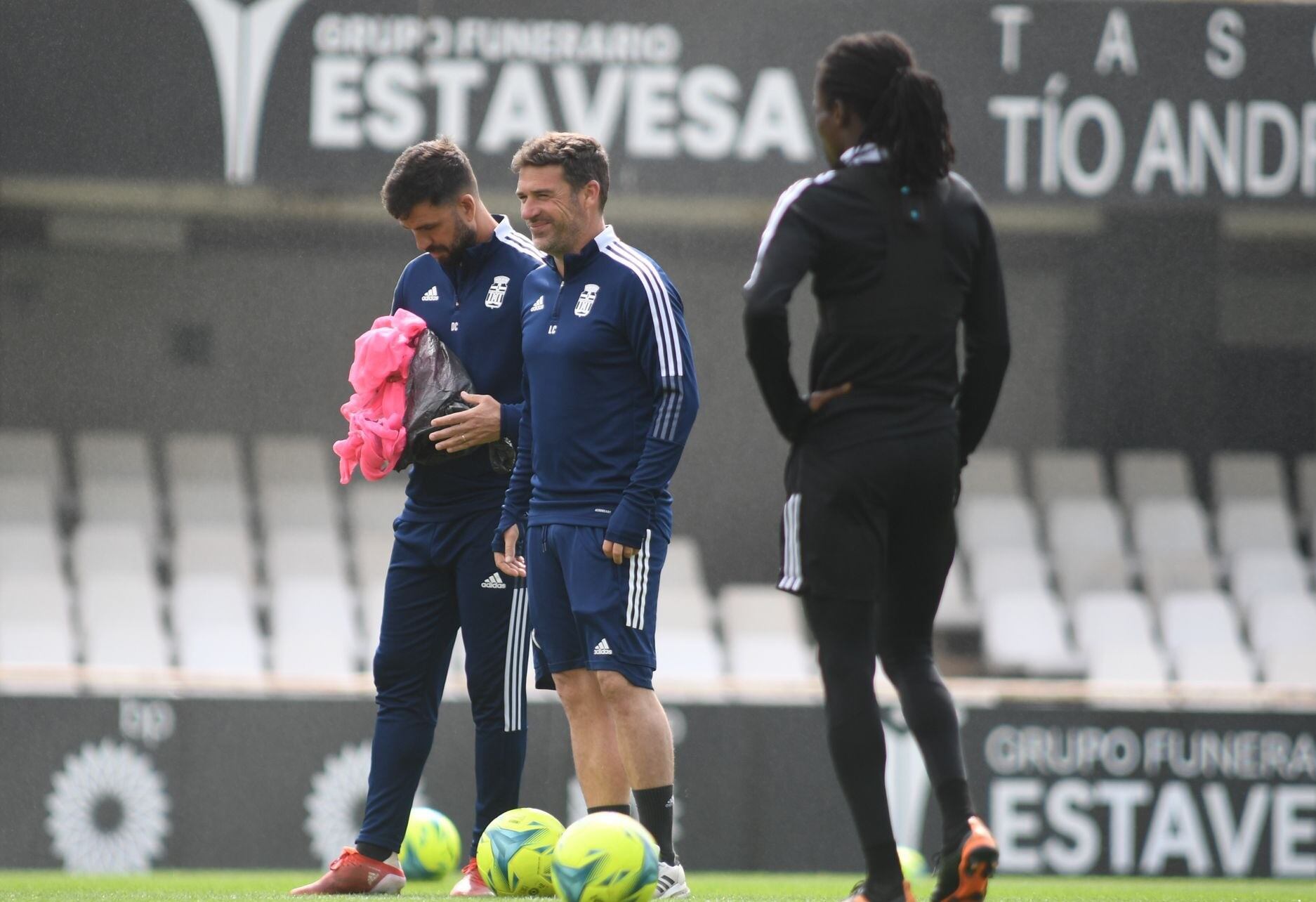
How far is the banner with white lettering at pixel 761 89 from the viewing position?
8.92 meters

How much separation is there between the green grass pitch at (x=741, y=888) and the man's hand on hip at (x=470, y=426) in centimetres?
120

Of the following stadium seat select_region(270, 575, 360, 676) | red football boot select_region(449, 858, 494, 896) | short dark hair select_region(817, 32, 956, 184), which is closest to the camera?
short dark hair select_region(817, 32, 956, 184)

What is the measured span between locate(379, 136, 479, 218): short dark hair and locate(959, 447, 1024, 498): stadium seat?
7.66 meters

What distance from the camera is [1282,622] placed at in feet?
35.6

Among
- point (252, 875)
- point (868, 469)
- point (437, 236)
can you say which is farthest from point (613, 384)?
point (252, 875)

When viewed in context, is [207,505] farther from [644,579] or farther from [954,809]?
[954,809]

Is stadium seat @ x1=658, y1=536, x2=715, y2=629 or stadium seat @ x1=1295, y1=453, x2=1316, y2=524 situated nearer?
stadium seat @ x1=658, y1=536, x2=715, y2=629

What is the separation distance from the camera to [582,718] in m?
4.57

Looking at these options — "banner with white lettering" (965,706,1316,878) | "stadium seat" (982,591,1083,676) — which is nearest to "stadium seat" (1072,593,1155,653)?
"stadium seat" (982,591,1083,676)

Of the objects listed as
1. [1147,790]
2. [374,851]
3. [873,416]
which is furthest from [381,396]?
[1147,790]

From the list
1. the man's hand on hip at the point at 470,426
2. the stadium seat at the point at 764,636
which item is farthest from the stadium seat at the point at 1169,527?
the man's hand on hip at the point at 470,426

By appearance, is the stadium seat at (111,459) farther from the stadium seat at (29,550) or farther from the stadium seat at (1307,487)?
the stadium seat at (1307,487)

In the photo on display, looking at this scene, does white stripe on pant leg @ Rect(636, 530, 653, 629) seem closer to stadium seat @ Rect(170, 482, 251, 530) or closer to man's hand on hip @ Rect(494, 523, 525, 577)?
man's hand on hip @ Rect(494, 523, 525, 577)

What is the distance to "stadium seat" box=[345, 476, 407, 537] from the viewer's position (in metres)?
11.5
